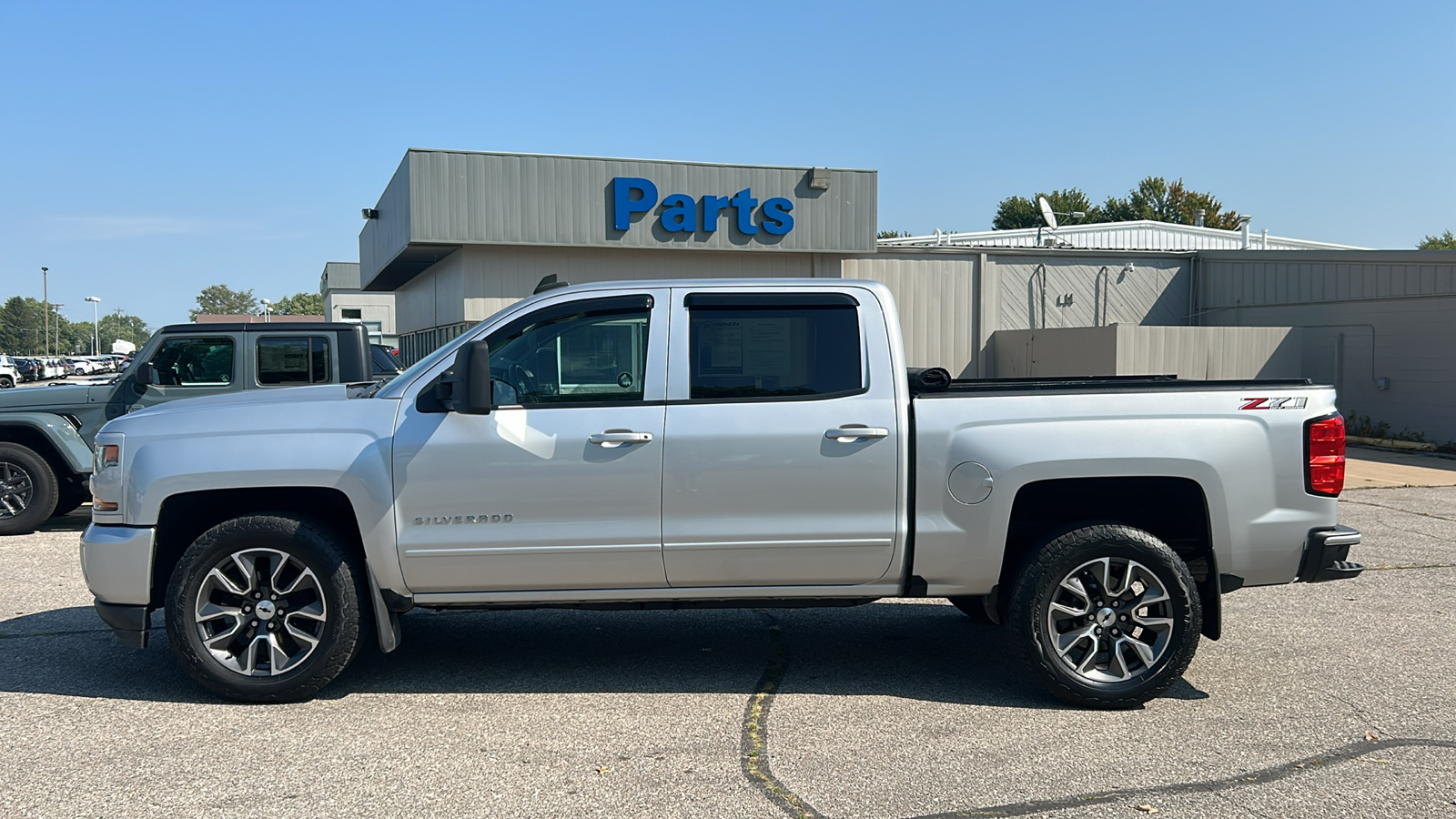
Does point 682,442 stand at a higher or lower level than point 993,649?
higher

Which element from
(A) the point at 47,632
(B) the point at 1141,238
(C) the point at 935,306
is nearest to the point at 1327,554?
(A) the point at 47,632

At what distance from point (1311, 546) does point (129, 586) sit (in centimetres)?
539

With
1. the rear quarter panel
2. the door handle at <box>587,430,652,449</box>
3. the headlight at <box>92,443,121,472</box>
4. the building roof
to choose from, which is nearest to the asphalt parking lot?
the rear quarter panel

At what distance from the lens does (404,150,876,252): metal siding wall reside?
18.8 metres

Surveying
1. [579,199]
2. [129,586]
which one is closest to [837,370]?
[129,586]

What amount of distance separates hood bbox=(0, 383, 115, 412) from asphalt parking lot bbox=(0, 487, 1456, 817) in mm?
3439

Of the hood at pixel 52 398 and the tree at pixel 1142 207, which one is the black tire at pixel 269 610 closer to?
the hood at pixel 52 398

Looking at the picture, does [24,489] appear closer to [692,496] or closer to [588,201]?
[692,496]

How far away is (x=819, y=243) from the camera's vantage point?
2081 cm

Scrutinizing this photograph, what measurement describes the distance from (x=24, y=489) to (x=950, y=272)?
1699cm

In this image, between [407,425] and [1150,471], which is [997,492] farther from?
[407,425]

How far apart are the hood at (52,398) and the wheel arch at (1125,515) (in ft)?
27.3

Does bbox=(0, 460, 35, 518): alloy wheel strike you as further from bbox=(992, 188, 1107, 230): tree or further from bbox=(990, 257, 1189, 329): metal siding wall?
bbox=(992, 188, 1107, 230): tree

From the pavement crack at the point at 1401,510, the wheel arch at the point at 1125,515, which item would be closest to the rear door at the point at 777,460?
the wheel arch at the point at 1125,515
